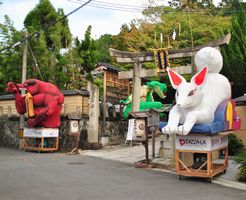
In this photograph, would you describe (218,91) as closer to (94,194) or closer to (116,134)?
(94,194)

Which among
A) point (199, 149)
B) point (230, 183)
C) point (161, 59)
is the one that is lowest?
point (230, 183)

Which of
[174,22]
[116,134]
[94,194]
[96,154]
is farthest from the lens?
[174,22]

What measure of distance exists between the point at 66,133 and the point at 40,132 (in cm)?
179

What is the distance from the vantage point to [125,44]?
3072 centimetres

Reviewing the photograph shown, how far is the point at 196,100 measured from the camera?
10.5m

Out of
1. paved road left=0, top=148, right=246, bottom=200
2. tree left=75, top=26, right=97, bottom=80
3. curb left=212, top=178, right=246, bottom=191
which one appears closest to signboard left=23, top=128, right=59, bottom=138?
paved road left=0, top=148, right=246, bottom=200

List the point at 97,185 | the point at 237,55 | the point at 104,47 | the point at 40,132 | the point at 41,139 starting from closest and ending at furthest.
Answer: the point at 97,185 < the point at 40,132 < the point at 41,139 < the point at 237,55 < the point at 104,47

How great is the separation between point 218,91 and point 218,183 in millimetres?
2878

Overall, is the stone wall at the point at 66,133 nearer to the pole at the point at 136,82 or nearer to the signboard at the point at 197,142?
the pole at the point at 136,82

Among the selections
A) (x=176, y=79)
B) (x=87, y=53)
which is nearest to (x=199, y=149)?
(x=176, y=79)

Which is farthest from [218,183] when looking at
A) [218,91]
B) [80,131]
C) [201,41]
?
[201,41]

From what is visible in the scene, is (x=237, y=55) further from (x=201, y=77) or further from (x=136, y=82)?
(x=201, y=77)

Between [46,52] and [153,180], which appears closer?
[153,180]

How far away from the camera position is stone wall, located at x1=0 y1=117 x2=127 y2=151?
771 inches
